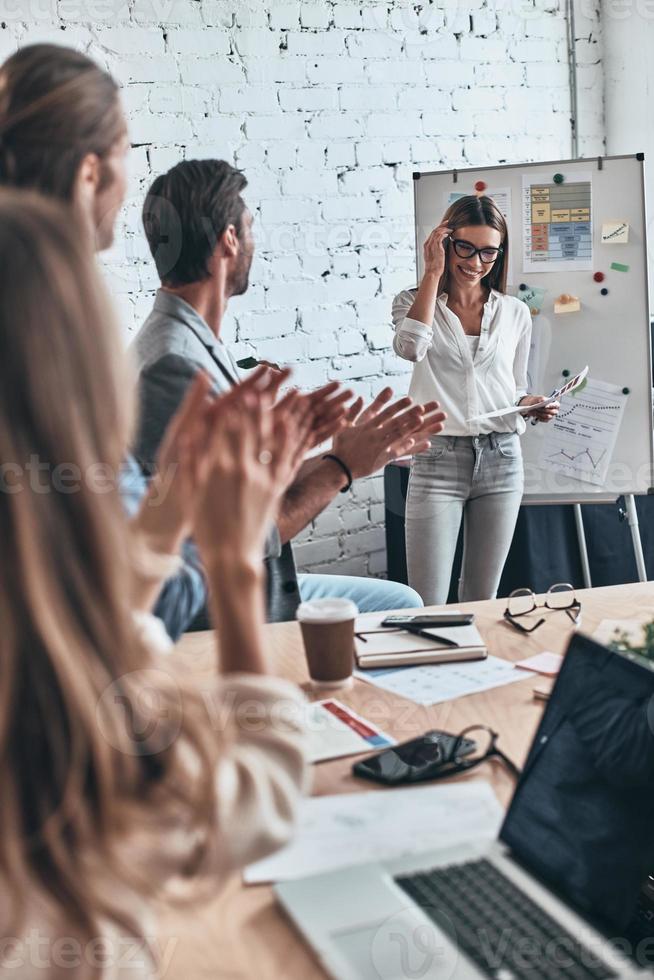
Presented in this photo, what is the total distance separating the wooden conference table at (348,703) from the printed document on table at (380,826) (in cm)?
2

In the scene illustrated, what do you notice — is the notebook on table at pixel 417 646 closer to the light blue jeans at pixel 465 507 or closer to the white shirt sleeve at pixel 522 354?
the light blue jeans at pixel 465 507

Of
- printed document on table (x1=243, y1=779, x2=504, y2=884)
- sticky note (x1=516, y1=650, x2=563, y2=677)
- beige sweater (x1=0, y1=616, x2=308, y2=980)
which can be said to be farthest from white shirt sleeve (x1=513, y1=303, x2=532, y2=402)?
beige sweater (x1=0, y1=616, x2=308, y2=980)

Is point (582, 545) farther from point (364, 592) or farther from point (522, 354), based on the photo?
point (364, 592)

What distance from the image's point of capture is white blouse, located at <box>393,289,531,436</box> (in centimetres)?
290

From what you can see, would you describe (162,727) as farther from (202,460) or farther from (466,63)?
(466,63)

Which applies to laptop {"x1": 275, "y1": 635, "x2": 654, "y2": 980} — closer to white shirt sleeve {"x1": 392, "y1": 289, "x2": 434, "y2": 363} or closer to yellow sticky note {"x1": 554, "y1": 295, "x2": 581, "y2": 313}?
white shirt sleeve {"x1": 392, "y1": 289, "x2": 434, "y2": 363}

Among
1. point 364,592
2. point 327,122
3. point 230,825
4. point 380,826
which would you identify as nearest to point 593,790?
point 380,826

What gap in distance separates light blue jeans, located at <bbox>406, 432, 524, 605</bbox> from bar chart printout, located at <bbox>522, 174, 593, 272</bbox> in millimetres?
585

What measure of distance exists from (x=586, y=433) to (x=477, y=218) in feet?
2.43

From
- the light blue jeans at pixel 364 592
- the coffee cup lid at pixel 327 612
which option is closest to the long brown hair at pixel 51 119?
the coffee cup lid at pixel 327 612

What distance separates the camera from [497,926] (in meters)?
0.85

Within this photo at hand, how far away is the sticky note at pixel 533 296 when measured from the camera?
318cm

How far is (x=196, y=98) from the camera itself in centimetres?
319

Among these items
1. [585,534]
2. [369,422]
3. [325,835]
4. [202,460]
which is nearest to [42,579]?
[202,460]
